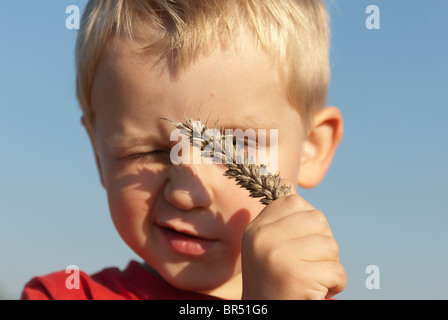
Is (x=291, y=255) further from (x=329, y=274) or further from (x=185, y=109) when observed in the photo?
(x=185, y=109)

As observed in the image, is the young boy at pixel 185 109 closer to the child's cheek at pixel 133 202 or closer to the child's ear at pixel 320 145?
the child's cheek at pixel 133 202

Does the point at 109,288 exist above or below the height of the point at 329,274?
Result: below

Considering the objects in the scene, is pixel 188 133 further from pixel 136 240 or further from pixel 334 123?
pixel 334 123

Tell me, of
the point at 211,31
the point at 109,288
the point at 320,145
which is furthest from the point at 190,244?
the point at 320,145

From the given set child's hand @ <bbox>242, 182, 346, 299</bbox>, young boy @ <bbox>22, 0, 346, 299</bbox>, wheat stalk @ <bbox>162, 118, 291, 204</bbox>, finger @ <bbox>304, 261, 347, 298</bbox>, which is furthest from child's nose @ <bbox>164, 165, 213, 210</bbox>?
finger @ <bbox>304, 261, 347, 298</bbox>

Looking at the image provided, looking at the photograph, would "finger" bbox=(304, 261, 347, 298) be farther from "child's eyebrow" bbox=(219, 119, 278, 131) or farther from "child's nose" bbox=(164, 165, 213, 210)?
"child's eyebrow" bbox=(219, 119, 278, 131)

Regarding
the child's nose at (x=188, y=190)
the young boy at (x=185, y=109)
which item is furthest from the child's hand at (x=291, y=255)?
the child's nose at (x=188, y=190)
